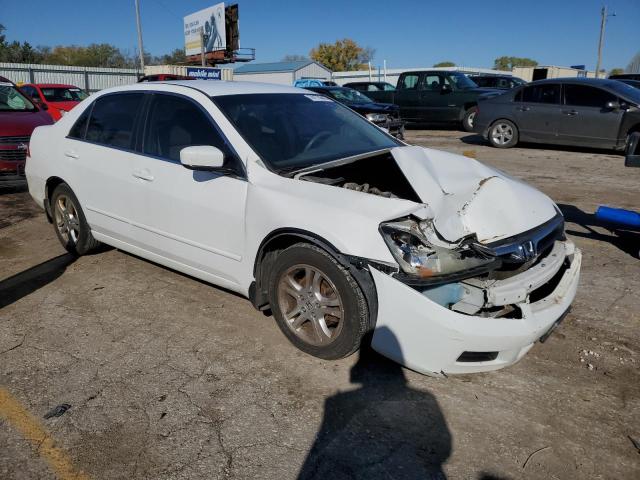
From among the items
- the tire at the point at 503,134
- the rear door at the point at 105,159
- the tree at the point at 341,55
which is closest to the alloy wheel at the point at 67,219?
the rear door at the point at 105,159

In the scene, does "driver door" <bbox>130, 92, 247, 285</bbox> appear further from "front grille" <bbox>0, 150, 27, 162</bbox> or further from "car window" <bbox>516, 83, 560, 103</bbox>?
"car window" <bbox>516, 83, 560, 103</bbox>

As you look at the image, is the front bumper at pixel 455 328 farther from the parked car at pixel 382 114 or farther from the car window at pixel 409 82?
the car window at pixel 409 82

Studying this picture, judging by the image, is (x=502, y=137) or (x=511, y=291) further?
(x=502, y=137)

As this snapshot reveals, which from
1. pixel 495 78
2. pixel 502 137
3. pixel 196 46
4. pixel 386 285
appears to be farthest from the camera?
pixel 196 46

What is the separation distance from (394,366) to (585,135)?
970cm

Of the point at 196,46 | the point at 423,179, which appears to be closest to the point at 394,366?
the point at 423,179

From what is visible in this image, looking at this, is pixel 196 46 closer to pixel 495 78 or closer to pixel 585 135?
pixel 495 78

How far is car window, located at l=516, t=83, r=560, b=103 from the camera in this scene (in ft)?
36.9

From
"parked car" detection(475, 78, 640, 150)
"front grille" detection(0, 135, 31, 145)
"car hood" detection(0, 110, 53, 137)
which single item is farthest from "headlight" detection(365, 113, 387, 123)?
"front grille" detection(0, 135, 31, 145)

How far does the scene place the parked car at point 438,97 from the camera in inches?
606

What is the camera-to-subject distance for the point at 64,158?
4.72 m

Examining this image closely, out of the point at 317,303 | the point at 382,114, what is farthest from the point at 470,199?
the point at 382,114

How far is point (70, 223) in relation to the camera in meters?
4.93

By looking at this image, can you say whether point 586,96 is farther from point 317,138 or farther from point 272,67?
point 272,67
